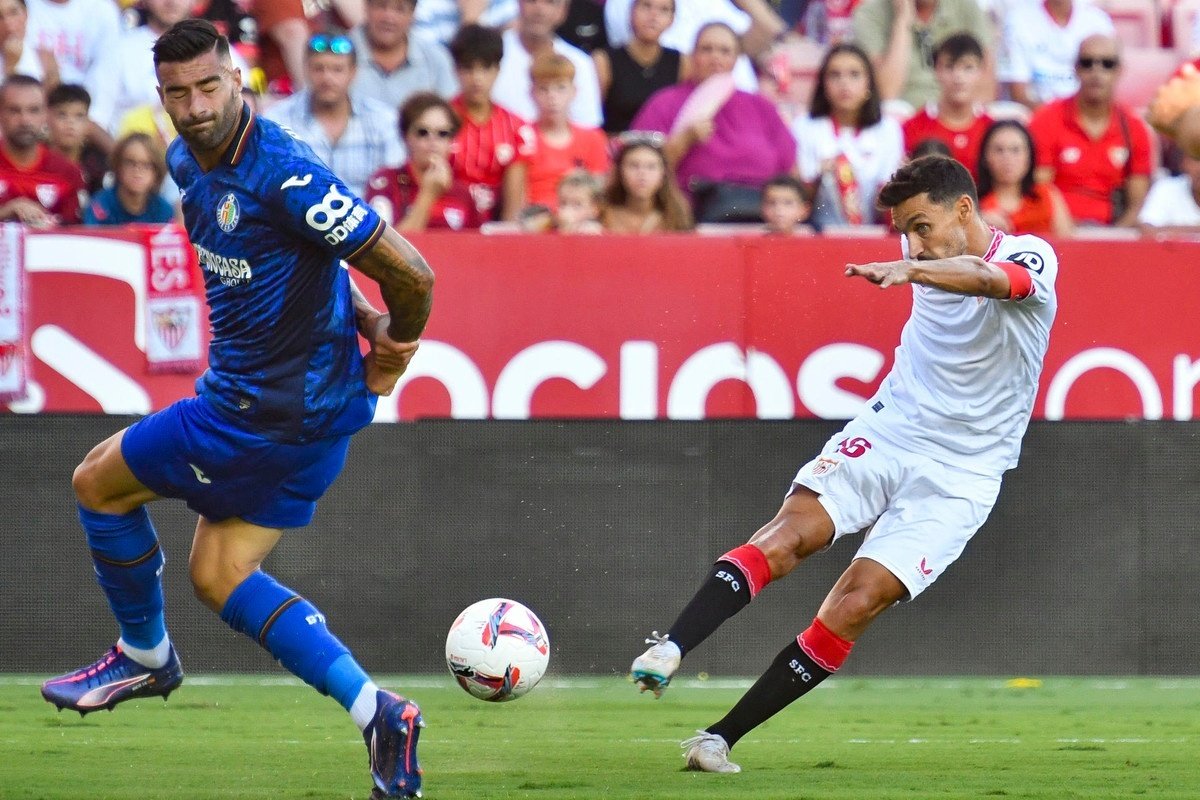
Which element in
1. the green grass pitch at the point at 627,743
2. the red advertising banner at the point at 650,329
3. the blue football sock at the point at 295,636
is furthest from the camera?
the red advertising banner at the point at 650,329

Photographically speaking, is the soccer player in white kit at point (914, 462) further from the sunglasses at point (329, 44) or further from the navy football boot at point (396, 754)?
the sunglasses at point (329, 44)

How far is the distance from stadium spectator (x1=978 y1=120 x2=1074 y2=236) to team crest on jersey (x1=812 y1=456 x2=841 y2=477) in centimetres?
419

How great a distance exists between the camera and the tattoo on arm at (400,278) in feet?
16.6

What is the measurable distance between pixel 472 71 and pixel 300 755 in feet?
17.1

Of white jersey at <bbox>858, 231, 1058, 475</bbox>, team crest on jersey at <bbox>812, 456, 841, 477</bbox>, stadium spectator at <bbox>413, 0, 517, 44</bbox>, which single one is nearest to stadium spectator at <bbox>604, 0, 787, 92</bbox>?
stadium spectator at <bbox>413, 0, 517, 44</bbox>

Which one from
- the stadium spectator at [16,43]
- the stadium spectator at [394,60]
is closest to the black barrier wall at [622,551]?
the stadium spectator at [394,60]

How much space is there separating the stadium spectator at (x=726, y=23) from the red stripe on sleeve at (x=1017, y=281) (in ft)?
18.0

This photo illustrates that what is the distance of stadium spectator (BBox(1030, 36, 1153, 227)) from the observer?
10867 millimetres

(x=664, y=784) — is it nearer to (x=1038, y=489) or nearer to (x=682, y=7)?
(x=1038, y=489)

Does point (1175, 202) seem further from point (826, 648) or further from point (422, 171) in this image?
point (826, 648)

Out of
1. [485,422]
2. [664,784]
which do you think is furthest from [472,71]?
[664,784]

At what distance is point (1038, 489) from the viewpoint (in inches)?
357

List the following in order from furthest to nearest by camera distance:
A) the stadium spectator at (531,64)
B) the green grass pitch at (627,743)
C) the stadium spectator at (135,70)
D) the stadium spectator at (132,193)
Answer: the stadium spectator at (531,64) < the stadium spectator at (135,70) < the stadium spectator at (132,193) < the green grass pitch at (627,743)

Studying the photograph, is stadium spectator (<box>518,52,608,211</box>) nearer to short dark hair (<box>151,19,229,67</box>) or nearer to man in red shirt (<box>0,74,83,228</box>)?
man in red shirt (<box>0,74,83,228</box>)
